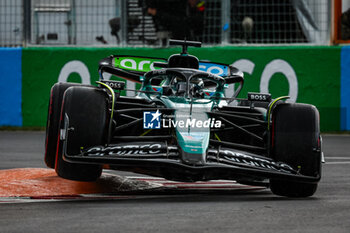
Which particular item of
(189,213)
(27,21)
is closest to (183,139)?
(189,213)

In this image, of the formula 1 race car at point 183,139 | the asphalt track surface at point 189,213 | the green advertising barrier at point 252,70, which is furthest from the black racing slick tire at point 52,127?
the green advertising barrier at point 252,70

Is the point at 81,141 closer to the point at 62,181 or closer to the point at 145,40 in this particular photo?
the point at 62,181

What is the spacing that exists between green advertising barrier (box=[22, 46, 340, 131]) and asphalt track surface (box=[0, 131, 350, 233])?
6582 millimetres

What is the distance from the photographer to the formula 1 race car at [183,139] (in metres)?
5.77

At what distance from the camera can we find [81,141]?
5.88m

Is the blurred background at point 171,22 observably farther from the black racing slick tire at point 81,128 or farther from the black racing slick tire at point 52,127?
the black racing slick tire at point 81,128

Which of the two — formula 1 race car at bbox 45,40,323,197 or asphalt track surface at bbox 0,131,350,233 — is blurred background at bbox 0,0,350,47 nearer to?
formula 1 race car at bbox 45,40,323,197

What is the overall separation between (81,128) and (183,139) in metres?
0.81

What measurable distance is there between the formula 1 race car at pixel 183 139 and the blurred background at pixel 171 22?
677 cm

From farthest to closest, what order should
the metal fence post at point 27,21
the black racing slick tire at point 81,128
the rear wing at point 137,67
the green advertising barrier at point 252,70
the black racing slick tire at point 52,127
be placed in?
1. the metal fence post at point 27,21
2. the green advertising barrier at point 252,70
3. the rear wing at point 137,67
4. the black racing slick tire at point 52,127
5. the black racing slick tire at point 81,128

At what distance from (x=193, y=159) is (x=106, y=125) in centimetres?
83

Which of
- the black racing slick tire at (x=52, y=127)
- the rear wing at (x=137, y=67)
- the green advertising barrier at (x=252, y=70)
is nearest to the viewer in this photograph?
the black racing slick tire at (x=52, y=127)

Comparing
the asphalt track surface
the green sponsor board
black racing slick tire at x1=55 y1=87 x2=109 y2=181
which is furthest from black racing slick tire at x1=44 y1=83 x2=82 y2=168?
the green sponsor board

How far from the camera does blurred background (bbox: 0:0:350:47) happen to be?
13414 millimetres
